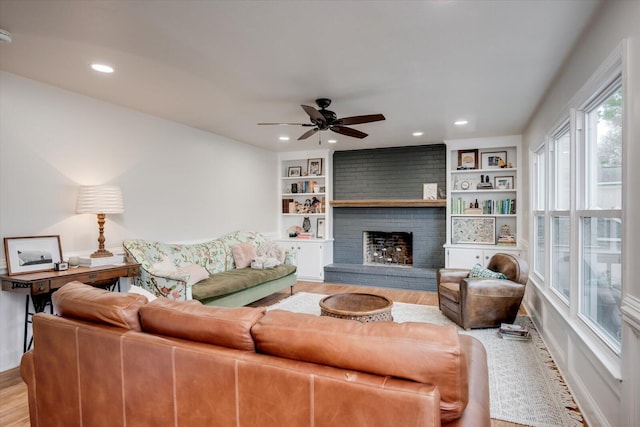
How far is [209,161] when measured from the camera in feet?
16.9

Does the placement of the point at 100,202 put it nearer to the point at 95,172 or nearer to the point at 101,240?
the point at 101,240

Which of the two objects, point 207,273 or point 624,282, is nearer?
point 624,282

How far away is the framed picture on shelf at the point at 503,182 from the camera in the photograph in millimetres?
5594

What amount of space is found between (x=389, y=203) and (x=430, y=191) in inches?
29.3

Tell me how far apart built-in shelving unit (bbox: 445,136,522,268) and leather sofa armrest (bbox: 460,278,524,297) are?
191 centimetres

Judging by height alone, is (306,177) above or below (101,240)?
above

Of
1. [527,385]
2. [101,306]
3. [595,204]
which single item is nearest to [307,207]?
[527,385]

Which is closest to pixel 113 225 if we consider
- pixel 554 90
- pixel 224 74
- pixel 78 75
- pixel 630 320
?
pixel 78 75

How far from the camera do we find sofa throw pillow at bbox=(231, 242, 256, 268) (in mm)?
5016

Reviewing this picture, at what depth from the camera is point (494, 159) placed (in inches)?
224

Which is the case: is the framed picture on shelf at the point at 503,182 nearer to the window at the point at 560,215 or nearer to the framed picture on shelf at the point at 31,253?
the window at the point at 560,215

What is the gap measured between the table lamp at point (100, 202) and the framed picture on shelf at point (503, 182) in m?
5.34

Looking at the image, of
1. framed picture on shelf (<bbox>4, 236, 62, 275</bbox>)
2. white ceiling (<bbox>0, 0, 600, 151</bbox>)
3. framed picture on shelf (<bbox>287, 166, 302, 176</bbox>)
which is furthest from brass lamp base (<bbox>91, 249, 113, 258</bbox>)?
framed picture on shelf (<bbox>287, 166, 302, 176</bbox>)

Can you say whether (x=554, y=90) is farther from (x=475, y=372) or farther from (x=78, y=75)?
(x=78, y=75)
